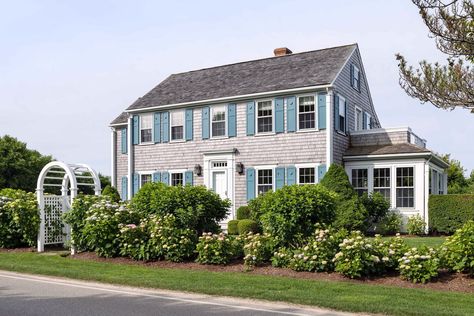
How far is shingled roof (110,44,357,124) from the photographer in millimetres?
21625

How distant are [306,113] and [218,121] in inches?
169

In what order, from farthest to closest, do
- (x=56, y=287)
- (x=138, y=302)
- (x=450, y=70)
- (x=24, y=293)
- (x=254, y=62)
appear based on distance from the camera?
(x=254, y=62) → (x=450, y=70) → (x=56, y=287) → (x=24, y=293) → (x=138, y=302)

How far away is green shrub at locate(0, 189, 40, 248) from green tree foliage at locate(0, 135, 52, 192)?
24967 mm

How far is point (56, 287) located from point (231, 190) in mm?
13457

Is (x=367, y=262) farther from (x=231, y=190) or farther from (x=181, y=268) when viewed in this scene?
(x=231, y=190)

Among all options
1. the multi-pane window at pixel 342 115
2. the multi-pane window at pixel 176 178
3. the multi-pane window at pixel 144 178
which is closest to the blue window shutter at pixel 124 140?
the multi-pane window at pixel 144 178

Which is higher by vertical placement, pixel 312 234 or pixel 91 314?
pixel 312 234

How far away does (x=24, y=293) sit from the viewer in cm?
861

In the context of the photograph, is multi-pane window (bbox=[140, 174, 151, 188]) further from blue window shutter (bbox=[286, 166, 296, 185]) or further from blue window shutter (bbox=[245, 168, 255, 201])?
blue window shutter (bbox=[286, 166, 296, 185])

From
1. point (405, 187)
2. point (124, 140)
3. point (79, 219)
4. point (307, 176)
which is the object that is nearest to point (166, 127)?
point (124, 140)

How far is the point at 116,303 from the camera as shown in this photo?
7.69 metres

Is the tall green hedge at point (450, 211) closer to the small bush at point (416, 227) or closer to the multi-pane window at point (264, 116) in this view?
the small bush at point (416, 227)

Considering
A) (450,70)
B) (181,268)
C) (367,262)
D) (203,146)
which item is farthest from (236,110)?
(367,262)

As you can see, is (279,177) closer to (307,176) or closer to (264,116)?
(307,176)
